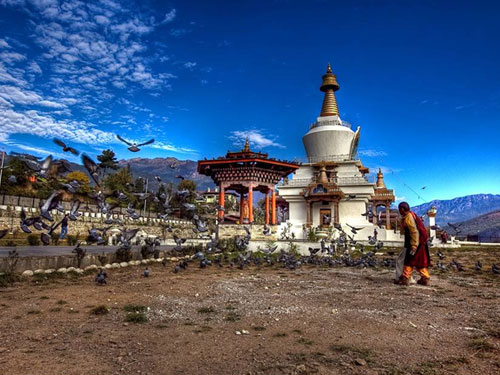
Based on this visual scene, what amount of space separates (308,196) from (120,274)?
89.6 feet

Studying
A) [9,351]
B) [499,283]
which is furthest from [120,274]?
[499,283]

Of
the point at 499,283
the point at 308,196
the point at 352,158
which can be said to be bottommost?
the point at 499,283

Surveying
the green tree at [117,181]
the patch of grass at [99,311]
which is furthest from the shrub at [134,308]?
the green tree at [117,181]

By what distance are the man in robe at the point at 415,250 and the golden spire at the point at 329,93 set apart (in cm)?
3564

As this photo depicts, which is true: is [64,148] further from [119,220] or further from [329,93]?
[329,93]

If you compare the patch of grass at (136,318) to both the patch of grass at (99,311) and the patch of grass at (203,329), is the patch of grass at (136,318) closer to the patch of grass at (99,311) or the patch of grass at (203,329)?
the patch of grass at (99,311)

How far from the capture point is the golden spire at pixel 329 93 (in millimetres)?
43406

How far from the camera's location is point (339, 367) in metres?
3.67

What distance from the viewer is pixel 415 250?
908 cm

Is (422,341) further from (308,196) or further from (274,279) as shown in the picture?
(308,196)

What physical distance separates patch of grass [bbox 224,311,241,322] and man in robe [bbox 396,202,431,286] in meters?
5.66

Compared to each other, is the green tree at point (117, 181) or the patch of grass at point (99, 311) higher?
the green tree at point (117, 181)

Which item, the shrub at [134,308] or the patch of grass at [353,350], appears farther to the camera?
the shrub at [134,308]

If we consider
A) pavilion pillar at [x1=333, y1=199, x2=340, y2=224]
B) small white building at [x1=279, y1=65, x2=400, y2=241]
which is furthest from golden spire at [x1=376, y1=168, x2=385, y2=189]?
pavilion pillar at [x1=333, y1=199, x2=340, y2=224]
